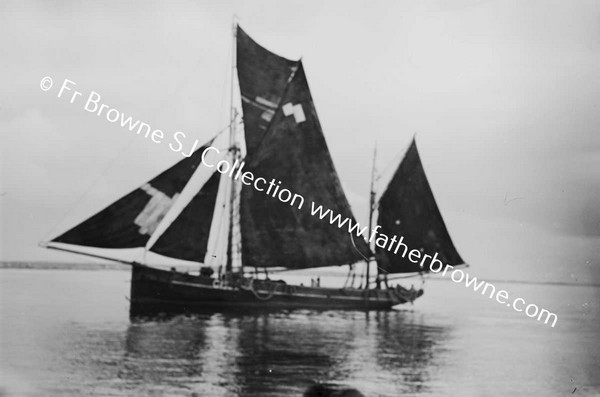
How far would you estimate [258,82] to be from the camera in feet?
13.4

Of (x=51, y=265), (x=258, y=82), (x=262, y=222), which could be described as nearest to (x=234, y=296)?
(x=262, y=222)

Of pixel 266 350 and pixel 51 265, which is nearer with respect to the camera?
pixel 51 265

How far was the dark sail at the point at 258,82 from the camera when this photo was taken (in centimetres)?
349

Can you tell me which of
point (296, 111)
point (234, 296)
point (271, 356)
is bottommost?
point (271, 356)

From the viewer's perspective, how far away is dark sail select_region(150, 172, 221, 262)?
4.04 meters

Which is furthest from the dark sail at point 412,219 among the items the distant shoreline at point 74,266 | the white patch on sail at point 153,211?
the white patch on sail at point 153,211

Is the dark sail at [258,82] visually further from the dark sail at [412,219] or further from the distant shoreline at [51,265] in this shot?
the distant shoreline at [51,265]

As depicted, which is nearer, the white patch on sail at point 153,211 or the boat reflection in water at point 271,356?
the boat reflection in water at point 271,356

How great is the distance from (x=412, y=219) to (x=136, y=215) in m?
1.98

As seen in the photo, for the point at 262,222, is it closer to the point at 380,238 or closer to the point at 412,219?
the point at 380,238

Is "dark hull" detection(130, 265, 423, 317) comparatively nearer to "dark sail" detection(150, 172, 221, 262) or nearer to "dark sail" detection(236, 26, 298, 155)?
"dark sail" detection(150, 172, 221, 262)

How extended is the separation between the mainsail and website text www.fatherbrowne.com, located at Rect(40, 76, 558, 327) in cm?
16

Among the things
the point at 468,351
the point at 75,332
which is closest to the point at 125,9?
the point at 75,332

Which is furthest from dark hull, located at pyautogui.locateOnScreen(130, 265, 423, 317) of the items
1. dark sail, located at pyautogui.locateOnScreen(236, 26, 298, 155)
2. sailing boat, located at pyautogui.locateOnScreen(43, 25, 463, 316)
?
dark sail, located at pyautogui.locateOnScreen(236, 26, 298, 155)
